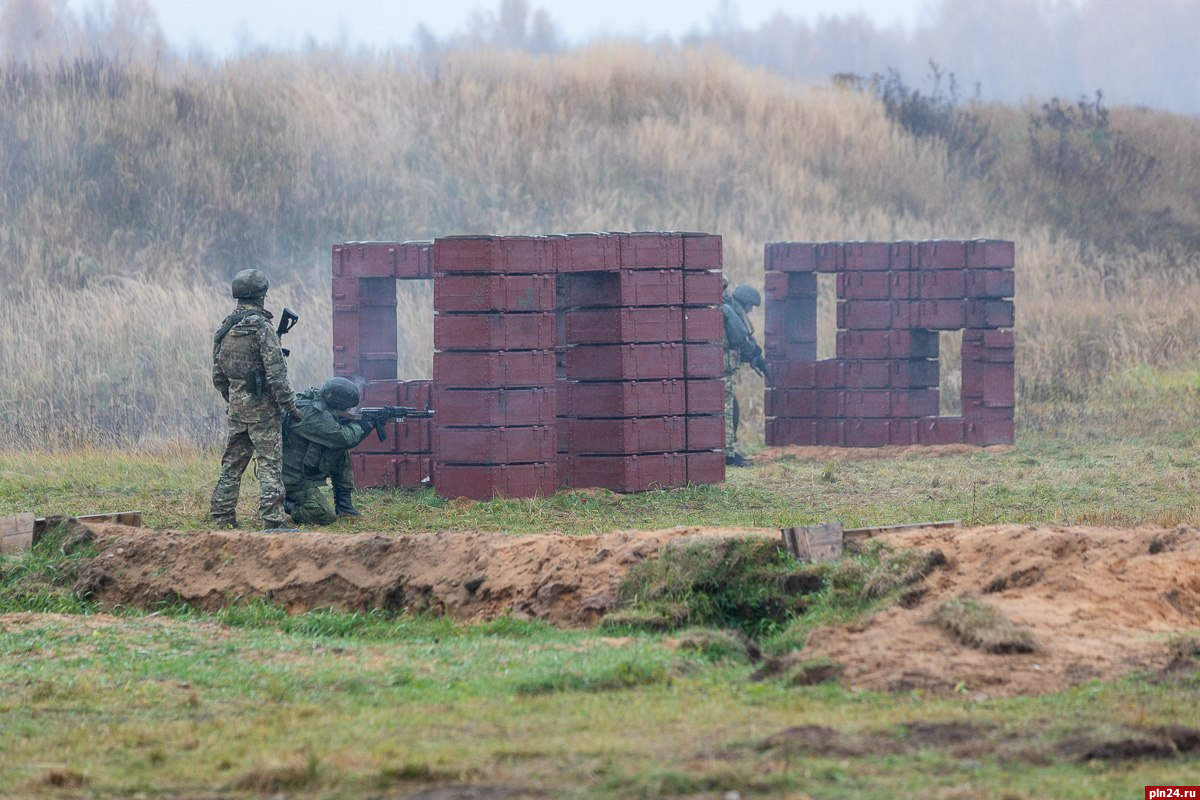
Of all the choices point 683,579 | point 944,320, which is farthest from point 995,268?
point 683,579

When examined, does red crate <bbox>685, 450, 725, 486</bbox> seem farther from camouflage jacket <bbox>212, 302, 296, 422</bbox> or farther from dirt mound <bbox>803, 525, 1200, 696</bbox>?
dirt mound <bbox>803, 525, 1200, 696</bbox>

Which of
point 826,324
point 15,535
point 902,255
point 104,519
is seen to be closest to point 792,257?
point 902,255

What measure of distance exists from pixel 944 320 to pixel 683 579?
9.79 m

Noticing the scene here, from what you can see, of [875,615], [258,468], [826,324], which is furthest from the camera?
[826,324]

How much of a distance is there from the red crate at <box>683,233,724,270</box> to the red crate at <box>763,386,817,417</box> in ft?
14.8

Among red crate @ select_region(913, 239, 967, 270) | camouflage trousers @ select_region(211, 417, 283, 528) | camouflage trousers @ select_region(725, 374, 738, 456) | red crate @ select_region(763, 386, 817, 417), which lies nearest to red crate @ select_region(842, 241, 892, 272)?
red crate @ select_region(913, 239, 967, 270)

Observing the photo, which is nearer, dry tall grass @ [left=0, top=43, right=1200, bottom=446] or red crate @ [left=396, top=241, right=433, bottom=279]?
red crate @ [left=396, top=241, right=433, bottom=279]

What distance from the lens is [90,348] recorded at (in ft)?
65.4

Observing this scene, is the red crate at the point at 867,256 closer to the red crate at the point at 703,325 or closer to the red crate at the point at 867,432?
the red crate at the point at 867,432

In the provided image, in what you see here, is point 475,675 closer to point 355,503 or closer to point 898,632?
point 898,632

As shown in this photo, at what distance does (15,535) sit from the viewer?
9836 mm

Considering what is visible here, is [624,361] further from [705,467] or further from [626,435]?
[705,467]

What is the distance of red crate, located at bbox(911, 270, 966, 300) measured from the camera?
16.9 meters

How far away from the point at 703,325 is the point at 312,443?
3.74 metres
